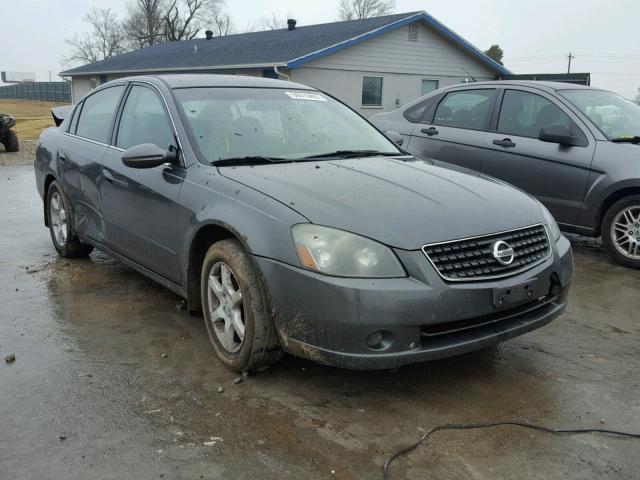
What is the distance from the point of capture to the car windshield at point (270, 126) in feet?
12.8

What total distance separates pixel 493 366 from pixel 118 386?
212cm

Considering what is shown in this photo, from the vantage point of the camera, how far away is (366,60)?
21.5m

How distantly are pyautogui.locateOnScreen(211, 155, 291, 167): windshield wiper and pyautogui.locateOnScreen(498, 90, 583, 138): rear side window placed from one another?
3472 mm

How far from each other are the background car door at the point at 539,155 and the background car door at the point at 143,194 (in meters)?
3.70

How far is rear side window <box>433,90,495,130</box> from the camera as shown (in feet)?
22.1

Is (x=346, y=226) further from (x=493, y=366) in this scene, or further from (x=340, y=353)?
(x=493, y=366)

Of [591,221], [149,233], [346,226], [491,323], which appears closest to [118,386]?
[149,233]

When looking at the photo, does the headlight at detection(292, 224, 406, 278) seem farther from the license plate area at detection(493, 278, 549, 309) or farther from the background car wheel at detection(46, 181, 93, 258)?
the background car wheel at detection(46, 181, 93, 258)

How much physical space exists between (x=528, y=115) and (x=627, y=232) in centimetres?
159

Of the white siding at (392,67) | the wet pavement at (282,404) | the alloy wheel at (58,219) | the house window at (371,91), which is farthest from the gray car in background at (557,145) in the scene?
the house window at (371,91)

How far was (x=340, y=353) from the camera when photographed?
2.88 metres

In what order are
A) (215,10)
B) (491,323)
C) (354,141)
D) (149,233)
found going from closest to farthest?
1. (491,323)
2. (149,233)
3. (354,141)
4. (215,10)

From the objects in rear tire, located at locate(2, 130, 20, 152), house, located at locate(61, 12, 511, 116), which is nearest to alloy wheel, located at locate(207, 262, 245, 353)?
rear tire, located at locate(2, 130, 20, 152)

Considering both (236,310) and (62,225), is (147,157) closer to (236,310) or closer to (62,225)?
(236,310)
